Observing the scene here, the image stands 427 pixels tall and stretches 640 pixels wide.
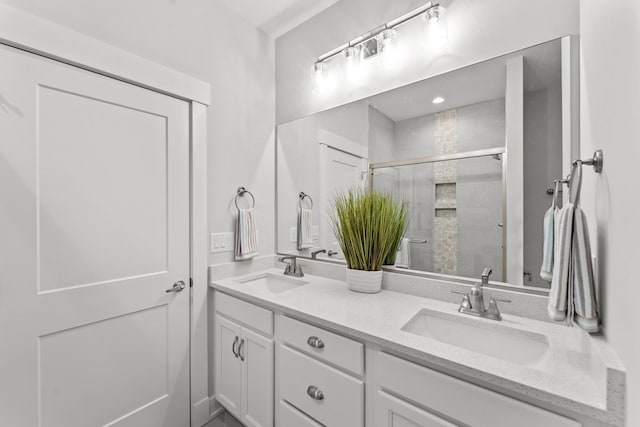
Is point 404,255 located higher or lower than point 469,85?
lower

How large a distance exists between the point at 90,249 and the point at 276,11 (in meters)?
1.84

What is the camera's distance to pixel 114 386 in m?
1.37

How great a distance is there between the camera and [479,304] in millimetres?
1145

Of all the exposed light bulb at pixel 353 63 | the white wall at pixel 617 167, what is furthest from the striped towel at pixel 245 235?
the white wall at pixel 617 167

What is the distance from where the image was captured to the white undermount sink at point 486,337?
3.15 ft

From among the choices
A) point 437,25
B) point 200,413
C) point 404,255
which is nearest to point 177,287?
point 200,413

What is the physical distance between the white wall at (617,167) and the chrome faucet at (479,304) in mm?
344

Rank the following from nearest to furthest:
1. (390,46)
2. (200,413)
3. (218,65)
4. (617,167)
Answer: (617,167)
(390,46)
(200,413)
(218,65)

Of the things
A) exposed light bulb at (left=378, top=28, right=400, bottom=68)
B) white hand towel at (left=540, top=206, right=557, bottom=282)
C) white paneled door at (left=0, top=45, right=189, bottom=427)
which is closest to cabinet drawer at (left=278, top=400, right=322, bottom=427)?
white paneled door at (left=0, top=45, right=189, bottom=427)

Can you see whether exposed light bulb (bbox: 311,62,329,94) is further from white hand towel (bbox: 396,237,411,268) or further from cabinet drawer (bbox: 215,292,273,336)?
cabinet drawer (bbox: 215,292,273,336)

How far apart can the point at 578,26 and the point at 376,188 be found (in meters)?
1.02

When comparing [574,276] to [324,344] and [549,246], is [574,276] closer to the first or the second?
[549,246]

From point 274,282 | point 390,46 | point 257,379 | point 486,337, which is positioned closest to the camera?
point 486,337

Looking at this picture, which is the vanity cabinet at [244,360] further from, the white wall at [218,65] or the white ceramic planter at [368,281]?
the white ceramic planter at [368,281]
